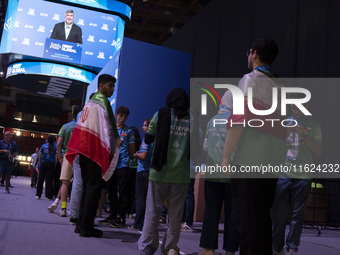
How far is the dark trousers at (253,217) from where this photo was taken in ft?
5.83

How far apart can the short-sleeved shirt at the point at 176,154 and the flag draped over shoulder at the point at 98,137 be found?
825 millimetres

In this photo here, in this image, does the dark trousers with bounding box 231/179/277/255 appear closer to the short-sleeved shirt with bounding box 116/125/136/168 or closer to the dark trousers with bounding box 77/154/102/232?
the dark trousers with bounding box 77/154/102/232

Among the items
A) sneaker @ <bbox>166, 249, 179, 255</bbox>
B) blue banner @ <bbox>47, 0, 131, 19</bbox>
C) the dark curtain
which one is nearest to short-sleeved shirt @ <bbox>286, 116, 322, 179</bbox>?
sneaker @ <bbox>166, 249, 179, 255</bbox>

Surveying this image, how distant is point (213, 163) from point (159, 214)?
25.2 inches

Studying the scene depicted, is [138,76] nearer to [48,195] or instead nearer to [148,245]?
[48,195]

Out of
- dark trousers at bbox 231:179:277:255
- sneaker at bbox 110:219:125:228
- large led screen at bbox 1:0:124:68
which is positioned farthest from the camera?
large led screen at bbox 1:0:124:68

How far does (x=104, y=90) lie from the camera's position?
3699mm

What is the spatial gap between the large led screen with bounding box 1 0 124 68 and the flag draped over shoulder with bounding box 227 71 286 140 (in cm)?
1023

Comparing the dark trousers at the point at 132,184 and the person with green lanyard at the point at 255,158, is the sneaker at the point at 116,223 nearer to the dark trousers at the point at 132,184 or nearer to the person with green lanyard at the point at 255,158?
the dark trousers at the point at 132,184

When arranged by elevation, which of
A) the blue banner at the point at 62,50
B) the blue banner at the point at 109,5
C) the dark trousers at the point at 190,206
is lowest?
the dark trousers at the point at 190,206

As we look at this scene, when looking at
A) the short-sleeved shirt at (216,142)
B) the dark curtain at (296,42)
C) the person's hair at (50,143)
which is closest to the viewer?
the short-sleeved shirt at (216,142)

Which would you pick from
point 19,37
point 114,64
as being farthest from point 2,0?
point 114,64

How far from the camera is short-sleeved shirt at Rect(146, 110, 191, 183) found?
2680 millimetres

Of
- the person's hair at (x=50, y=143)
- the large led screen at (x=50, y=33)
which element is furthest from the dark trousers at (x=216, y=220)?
the large led screen at (x=50, y=33)
